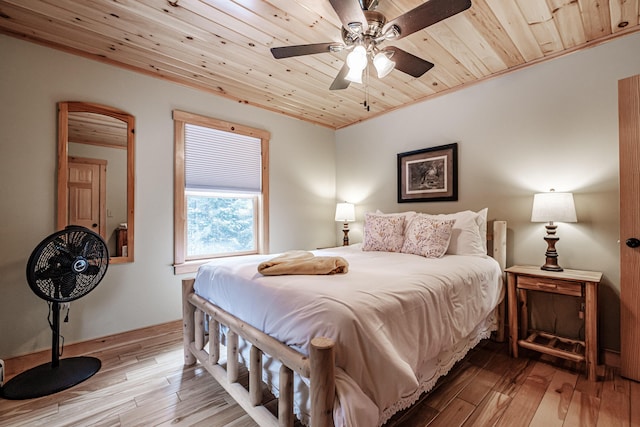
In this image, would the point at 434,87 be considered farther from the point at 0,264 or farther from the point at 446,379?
the point at 0,264

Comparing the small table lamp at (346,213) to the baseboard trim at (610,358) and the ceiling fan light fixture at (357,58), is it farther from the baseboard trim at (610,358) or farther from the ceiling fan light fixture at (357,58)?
the baseboard trim at (610,358)

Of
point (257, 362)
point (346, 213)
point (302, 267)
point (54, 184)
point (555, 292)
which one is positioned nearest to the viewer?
point (257, 362)

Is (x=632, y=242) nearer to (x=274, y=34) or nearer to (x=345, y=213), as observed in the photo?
(x=345, y=213)

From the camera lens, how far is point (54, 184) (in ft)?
7.34

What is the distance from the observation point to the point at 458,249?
251 centimetres

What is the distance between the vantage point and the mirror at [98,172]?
2.28 metres

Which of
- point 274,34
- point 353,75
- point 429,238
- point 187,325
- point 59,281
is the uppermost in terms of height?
point 274,34

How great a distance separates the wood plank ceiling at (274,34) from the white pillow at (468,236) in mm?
1408

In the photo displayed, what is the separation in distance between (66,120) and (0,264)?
3.87ft

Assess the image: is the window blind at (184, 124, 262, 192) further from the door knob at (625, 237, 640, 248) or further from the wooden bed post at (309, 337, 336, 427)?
the door knob at (625, 237, 640, 248)

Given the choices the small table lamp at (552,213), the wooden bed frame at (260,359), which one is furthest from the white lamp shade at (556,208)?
the wooden bed frame at (260,359)

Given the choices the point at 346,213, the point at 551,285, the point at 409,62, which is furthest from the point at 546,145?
the point at 346,213

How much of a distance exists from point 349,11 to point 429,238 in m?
1.81

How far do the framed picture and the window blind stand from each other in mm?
1803
